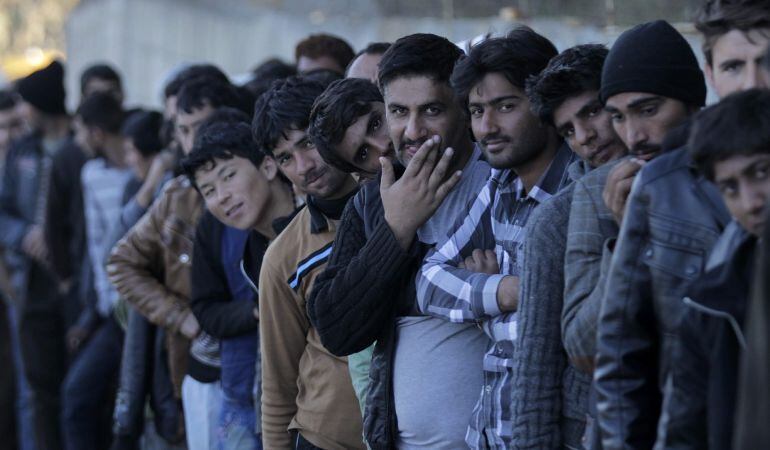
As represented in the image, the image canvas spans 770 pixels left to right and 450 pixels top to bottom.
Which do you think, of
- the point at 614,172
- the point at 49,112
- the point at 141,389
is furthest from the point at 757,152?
the point at 49,112

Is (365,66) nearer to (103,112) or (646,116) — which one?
(646,116)

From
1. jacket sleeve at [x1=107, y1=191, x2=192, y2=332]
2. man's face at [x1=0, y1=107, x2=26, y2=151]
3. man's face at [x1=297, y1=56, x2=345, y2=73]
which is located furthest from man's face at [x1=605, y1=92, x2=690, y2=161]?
man's face at [x1=0, y1=107, x2=26, y2=151]

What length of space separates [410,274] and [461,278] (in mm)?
379

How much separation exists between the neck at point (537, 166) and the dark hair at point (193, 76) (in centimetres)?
297

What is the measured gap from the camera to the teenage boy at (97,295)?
7.54m

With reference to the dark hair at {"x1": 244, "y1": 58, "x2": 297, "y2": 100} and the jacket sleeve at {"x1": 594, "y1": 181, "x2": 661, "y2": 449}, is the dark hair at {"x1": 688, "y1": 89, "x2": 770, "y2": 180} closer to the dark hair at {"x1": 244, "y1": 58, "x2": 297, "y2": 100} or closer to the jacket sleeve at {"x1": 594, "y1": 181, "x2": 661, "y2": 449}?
the jacket sleeve at {"x1": 594, "y1": 181, "x2": 661, "y2": 449}

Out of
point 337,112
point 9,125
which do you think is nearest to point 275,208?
point 337,112

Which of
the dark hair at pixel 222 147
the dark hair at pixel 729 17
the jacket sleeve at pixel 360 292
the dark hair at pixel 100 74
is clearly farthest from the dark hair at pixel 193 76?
the dark hair at pixel 729 17

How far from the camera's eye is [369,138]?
435cm

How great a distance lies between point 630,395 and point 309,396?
193cm

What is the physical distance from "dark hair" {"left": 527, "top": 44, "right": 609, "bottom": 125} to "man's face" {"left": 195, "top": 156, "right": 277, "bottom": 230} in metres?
1.97

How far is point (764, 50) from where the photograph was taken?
9.88ft

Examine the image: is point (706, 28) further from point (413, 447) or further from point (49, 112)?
point (49, 112)

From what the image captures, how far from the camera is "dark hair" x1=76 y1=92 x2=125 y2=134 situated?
27.4 ft
